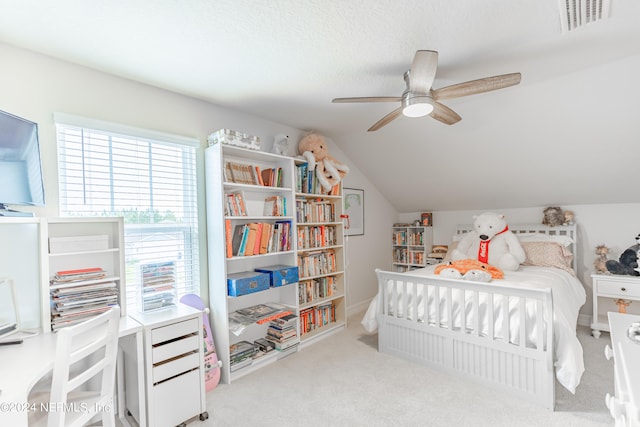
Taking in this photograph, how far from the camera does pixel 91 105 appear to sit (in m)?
2.04

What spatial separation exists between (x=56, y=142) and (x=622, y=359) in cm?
297

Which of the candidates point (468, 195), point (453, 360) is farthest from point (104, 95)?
point (468, 195)

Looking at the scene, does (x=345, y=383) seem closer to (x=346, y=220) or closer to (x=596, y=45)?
(x=346, y=220)

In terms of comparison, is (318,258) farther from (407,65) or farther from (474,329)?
(407,65)

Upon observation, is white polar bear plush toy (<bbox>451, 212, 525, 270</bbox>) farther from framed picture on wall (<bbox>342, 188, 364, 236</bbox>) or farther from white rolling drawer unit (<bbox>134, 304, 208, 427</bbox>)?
white rolling drawer unit (<bbox>134, 304, 208, 427</bbox>)

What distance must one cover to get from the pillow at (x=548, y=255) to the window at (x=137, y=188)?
3418 millimetres

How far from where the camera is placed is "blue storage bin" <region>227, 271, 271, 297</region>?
2.47m

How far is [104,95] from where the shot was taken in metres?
2.09

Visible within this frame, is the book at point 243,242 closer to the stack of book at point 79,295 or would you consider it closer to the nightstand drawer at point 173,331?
the nightstand drawer at point 173,331

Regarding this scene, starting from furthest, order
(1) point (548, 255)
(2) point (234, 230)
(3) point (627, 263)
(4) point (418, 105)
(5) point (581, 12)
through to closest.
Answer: (1) point (548, 255) < (3) point (627, 263) < (2) point (234, 230) < (4) point (418, 105) < (5) point (581, 12)

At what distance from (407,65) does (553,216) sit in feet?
8.98

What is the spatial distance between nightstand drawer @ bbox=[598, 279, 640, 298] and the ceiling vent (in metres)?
2.54

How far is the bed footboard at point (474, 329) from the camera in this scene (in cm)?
198

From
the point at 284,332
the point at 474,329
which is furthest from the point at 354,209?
the point at 474,329
